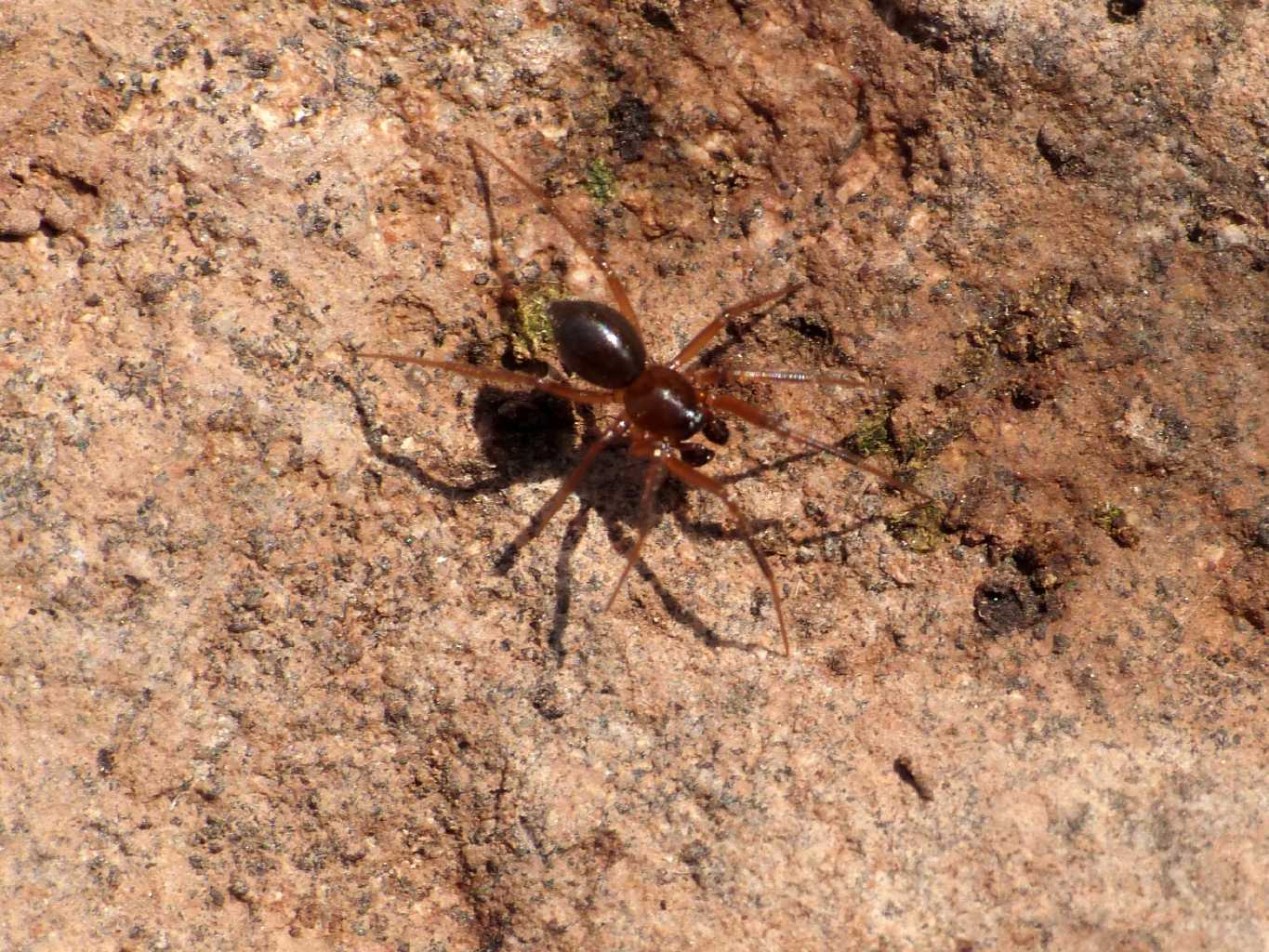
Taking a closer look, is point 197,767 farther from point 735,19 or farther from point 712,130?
point 735,19

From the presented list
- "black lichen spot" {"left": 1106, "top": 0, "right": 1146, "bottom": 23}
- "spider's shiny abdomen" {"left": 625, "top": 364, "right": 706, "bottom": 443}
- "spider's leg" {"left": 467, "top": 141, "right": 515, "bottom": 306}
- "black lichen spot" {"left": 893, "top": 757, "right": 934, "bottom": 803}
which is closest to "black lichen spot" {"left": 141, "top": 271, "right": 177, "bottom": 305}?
"spider's leg" {"left": 467, "top": 141, "right": 515, "bottom": 306}

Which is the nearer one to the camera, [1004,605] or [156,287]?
[156,287]

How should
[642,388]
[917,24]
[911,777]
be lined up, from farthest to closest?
[642,388] < [917,24] < [911,777]

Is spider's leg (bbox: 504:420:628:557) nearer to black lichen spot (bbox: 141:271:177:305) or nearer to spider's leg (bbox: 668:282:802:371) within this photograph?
spider's leg (bbox: 668:282:802:371)

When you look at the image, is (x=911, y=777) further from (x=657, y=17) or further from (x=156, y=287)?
(x=156, y=287)

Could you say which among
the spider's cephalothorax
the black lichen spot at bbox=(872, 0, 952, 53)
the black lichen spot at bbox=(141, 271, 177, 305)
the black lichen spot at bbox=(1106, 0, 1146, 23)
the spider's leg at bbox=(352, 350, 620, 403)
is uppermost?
the black lichen spot at bbox=(1106, 0, 1146, 23)

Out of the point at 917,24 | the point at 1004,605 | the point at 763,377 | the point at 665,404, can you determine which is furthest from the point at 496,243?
the point at 1004,605
